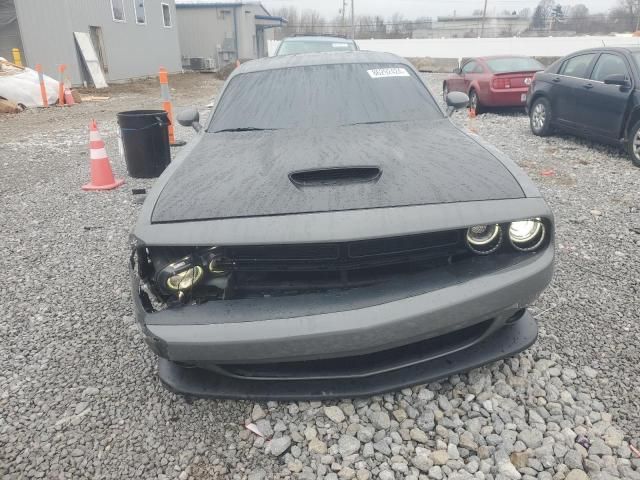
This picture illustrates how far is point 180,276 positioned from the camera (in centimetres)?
205

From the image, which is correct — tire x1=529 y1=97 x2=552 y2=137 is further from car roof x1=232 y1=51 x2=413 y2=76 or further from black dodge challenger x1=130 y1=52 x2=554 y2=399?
black dodge challenger x1=130 y1=52 x2=554 y2=399

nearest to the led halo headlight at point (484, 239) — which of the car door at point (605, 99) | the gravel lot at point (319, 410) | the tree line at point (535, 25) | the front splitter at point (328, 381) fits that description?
the front splitter at point (328, 381)

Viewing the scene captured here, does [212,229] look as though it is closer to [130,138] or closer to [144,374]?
[144,374]

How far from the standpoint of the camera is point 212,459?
202 centimetres

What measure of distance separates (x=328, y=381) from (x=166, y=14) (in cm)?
2681

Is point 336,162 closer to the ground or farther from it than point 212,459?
farther from it

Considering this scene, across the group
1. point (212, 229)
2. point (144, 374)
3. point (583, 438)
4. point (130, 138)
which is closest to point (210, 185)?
point (212, 229)

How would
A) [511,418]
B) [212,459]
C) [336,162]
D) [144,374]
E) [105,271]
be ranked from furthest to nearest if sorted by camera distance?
[105,271]
[144,374]
[336,162]
[511,418]
[212,459]

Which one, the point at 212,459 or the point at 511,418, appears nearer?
the point at 212,459

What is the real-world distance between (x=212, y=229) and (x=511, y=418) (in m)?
1.59

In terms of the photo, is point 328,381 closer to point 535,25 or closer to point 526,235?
point 526,235

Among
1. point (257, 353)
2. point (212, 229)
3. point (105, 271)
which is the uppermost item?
point (212, 229)

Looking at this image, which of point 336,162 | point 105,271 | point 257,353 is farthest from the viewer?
point 105,271

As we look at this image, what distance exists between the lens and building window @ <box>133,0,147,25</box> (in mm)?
21297
